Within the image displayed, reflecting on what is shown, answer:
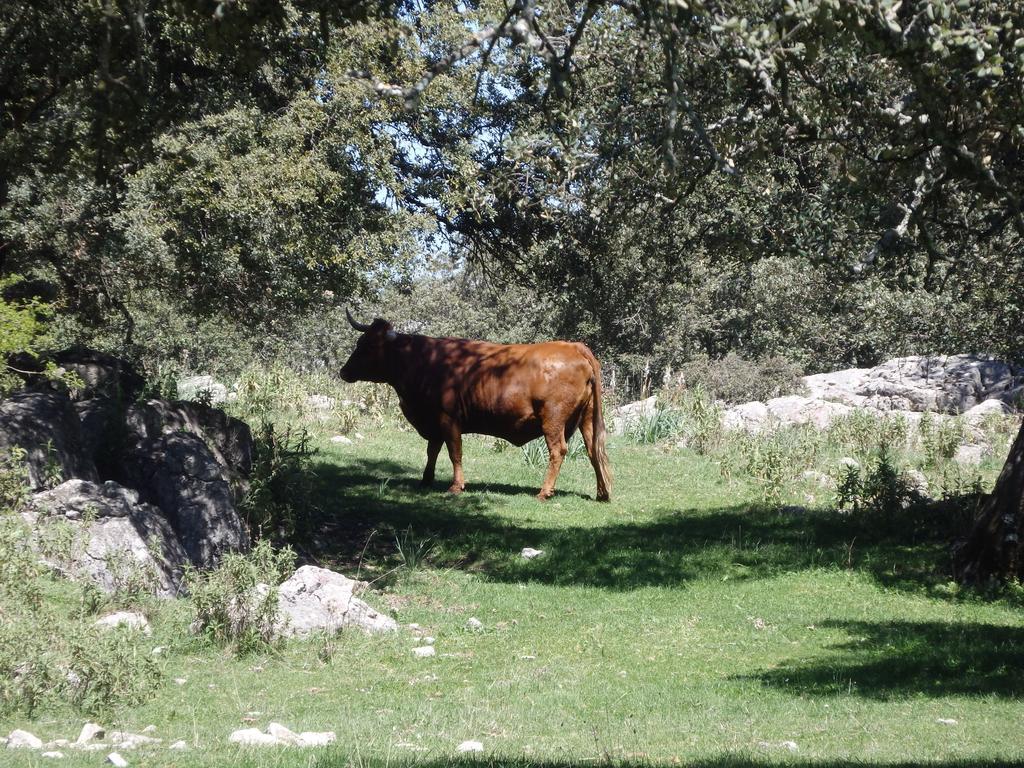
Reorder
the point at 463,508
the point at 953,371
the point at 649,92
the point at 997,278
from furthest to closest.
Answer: the point at 953,371 < the point at 463,508 < the point at 997,278 < the point at 649,92

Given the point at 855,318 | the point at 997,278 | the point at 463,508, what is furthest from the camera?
the point at 855,318

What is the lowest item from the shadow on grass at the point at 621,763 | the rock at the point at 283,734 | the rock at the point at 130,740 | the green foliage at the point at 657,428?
the rock at the point at 130,740

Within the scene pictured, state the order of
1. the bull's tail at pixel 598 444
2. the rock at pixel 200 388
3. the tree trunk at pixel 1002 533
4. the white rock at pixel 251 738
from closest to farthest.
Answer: the white rock at pixel 251 738, the tree trunk at pixel 1002 533, the bull's tail at pixel 598 444, the rock at pixel 200 388

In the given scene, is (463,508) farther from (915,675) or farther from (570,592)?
(915,675)

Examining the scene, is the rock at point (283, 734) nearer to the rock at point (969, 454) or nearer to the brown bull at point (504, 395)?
the brown bull at point (504, 395)

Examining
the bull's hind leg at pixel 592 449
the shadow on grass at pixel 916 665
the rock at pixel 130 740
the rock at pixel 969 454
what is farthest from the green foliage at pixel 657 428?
the rock at pixel 130 740

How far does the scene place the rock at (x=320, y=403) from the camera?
2414 cm

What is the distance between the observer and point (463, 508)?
16641 millimetres

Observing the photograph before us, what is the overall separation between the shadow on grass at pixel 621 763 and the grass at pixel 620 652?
0.03 metres

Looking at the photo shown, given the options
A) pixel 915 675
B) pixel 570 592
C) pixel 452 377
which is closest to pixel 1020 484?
pixel 915 675

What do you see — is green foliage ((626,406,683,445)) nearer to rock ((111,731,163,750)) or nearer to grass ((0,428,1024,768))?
grass ((0,428,1024,768))

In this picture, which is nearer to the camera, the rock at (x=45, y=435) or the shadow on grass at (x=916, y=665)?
the shadow on grass at (x=916, y=665)

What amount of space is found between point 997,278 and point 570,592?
287 inches

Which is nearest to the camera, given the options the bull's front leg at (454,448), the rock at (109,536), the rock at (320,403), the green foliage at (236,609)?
the green foliage at (236,609)
